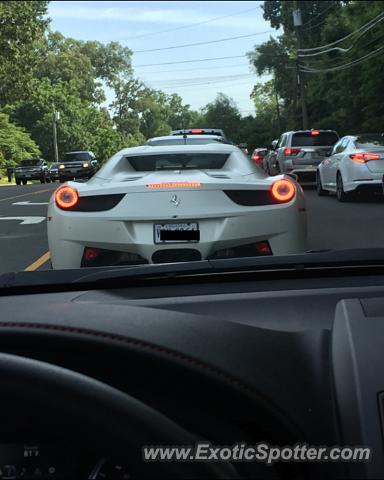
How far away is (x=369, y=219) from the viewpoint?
12.3 meters

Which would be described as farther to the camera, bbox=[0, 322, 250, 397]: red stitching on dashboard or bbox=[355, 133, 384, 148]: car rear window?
bbox=[355, 133, 384, 148]: car rear window

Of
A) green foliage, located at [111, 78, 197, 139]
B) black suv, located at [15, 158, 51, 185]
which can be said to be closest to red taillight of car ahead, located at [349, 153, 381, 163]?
black suv, located at [15, 158, 51, 185]

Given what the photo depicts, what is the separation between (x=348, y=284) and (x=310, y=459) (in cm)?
140

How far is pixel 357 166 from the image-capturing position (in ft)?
48.7

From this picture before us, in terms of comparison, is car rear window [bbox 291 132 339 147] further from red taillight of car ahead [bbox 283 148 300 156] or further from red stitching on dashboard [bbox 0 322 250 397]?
red stitching on dashboard [bbox 0 322 250 397]

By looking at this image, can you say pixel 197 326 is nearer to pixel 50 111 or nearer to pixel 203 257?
pixel 203 257

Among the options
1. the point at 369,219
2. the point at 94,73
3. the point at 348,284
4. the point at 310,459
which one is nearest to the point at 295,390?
the point at 310,459

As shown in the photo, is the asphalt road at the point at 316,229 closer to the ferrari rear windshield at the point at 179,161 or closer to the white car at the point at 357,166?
the white car at the point at 357,166

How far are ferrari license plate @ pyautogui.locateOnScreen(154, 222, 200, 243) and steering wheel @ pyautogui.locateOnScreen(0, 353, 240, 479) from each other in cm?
358

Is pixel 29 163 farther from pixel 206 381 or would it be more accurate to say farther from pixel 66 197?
pixel 206 381

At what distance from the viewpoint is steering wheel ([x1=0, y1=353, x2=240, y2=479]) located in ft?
4.61

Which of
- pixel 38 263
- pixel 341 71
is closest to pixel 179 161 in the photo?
pixel 38 263

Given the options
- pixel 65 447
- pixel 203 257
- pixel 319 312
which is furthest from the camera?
pixel 203 257

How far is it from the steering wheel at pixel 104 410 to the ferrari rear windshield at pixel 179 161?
4.75 metres
